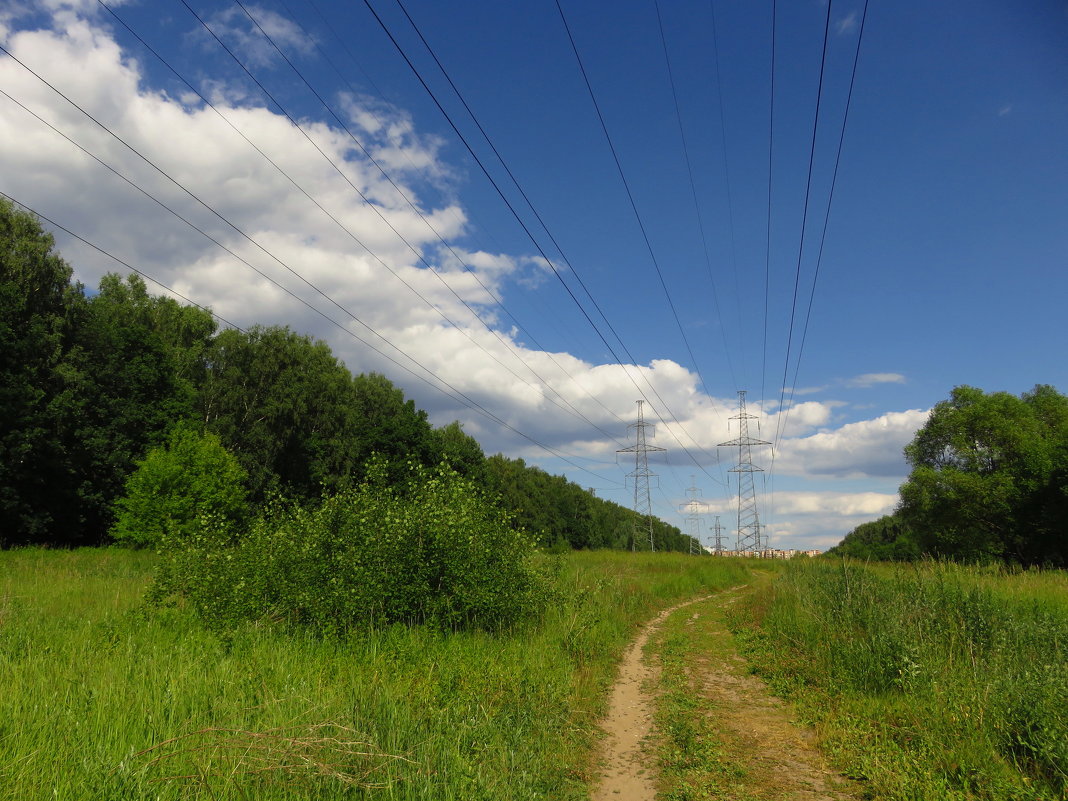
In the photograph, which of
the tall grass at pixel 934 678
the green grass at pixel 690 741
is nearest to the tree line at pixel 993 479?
the tall grass at pixel 934 678

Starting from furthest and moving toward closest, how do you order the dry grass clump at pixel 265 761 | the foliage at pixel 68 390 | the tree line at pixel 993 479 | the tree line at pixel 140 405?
1. the tree line at pixel 993 479
2. the tree line at pixel 140 405
3. the foliage at pixel 68 390
4. the dry grass clump at pixel 265 761

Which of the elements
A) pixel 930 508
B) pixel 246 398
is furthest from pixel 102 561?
pixel 930 508

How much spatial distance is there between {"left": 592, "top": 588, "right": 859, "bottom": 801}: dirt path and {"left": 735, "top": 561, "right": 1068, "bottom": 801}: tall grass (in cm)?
44

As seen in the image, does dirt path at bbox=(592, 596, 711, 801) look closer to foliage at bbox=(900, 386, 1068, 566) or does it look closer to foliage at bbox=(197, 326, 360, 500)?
foliage at bbox=(900, 386, 1068, 566)

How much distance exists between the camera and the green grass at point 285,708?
4.65 m

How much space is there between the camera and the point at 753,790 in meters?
6.11

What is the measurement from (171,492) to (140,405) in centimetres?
1405

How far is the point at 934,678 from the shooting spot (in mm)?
8242

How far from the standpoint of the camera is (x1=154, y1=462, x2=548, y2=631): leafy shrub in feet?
36.5

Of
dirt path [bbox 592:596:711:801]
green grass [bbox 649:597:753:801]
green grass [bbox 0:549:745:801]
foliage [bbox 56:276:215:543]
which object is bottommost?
dirt path [bbox 592:596:711:801]

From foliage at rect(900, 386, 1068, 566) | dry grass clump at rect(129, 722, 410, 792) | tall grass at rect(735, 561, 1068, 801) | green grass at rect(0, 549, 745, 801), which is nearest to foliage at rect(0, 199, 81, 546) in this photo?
green grass at rect(0, 549, 745, 801)

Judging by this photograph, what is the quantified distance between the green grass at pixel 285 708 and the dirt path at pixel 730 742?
1.37ft

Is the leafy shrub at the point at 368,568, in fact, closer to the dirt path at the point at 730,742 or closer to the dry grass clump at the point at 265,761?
the dirt path at the point at 730,742

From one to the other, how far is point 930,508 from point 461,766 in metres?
52.4
